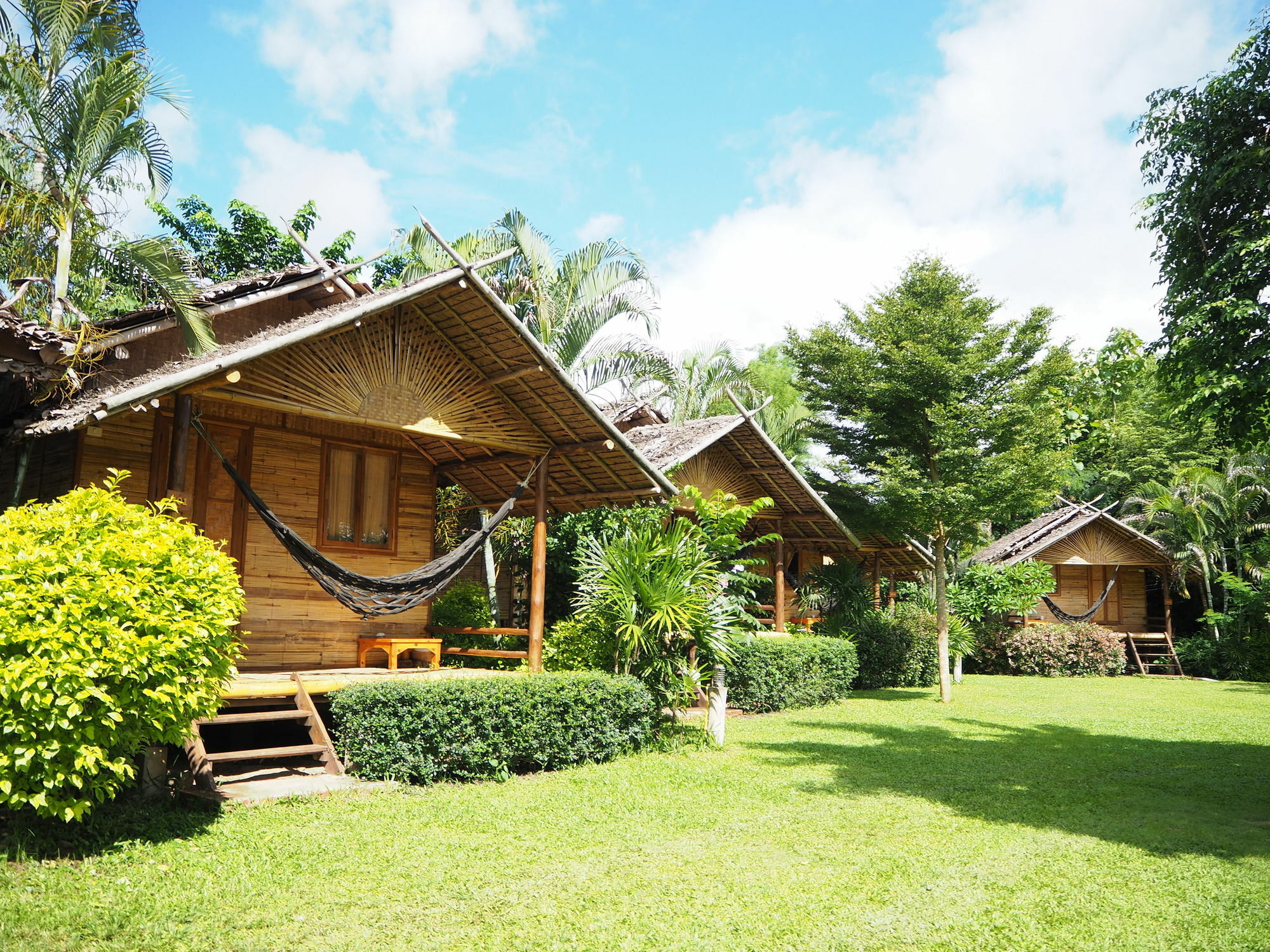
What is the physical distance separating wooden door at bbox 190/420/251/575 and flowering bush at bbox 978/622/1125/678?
20021 millimetres

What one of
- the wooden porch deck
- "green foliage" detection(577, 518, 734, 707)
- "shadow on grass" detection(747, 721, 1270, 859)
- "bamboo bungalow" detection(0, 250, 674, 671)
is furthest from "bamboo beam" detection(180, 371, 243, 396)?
"shadow on grass" detection(747, 721, 1270, 859)

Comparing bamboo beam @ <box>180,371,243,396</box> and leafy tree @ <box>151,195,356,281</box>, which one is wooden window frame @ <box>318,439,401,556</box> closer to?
bamboo beam @ <box>180,371,243,396</box>

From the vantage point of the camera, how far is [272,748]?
7.92 meters

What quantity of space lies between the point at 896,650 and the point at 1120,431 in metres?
19.2

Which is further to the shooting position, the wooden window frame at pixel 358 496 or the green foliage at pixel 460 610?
the green foliage at pixel 460 610

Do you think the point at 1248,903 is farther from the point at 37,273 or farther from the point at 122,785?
the point at 37,273

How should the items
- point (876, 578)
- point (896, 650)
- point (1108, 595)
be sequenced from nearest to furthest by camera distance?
1. point (896, 650)
2. point (876, 578)
3. point (1108, 595)

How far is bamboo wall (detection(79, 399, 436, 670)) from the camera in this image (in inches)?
374

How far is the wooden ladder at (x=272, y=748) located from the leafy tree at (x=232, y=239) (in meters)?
17.3

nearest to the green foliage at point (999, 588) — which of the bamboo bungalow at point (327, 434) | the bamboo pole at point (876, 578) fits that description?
the bamboo pole at point (876, 578)

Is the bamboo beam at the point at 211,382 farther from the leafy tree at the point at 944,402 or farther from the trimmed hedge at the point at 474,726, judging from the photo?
the leafy tree at the point at 944,402

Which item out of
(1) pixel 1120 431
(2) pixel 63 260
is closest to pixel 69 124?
(2) pixel 63 260

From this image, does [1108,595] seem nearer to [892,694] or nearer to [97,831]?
[892,694]

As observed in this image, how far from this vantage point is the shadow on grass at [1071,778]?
723 cm
